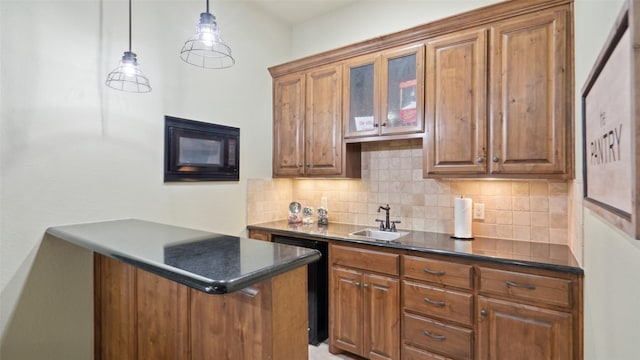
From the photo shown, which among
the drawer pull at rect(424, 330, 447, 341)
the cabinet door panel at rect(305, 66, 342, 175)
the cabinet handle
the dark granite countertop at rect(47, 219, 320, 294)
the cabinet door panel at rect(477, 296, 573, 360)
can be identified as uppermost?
the cabinet door panel at rect(305, 66, 342, 175)

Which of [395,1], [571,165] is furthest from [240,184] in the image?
[571,165]

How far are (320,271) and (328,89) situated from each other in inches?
62.7

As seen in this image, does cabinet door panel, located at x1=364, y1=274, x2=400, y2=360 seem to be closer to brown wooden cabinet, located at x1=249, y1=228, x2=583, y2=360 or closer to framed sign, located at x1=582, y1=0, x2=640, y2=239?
brown wooden cabinet, located at x1=249, y1=228, x2=583, y2=360

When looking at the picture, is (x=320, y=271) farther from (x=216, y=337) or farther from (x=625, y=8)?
(x=625, y=8)

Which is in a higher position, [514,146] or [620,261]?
[514,146]

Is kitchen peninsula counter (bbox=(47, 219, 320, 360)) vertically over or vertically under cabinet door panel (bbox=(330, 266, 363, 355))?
over

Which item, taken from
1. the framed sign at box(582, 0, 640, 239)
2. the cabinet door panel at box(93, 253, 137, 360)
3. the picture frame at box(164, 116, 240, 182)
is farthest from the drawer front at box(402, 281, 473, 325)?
the picture frame at box(164, 116, 240, 182)

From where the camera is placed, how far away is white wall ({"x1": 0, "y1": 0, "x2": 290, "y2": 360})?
168 centimetres

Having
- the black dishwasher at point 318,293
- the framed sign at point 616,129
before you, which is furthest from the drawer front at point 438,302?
the framed sign at point 616,129

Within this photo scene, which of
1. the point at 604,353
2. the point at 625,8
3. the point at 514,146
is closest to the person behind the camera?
the point at 625,8

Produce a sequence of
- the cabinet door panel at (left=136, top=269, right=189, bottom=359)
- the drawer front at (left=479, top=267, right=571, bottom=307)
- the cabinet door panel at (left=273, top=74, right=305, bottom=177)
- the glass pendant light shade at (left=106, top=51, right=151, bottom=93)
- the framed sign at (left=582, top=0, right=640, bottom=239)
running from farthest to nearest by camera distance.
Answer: the cabinet door panel at (left=273, top=74, right=305, bottom=177) < the glass pendant light shade at (left=106, top=51, right=151, bottom=93) < the drawer front at (left=479, top=267, right=571, bottom=307) < the cabinet door panel at (left=136, top=269, right=189, bottom=359) < the framed sign at (left=582, top=0, right=640, bottom=239)

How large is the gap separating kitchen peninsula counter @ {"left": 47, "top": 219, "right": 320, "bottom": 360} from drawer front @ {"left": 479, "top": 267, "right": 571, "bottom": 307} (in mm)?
1253

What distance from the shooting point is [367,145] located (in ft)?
9.61

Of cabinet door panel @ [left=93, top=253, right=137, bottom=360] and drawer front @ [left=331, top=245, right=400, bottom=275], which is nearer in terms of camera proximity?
cabinet door panel @ [left=93, top=253, right=137, bottom=360]
